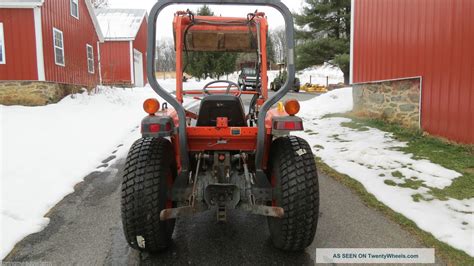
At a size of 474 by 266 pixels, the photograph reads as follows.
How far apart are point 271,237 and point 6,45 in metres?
13.0

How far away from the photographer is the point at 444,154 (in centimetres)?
614

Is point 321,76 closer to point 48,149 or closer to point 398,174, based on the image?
point 48,149

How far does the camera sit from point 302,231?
2.99 m

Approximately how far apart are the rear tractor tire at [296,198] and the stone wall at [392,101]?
20.0 feet

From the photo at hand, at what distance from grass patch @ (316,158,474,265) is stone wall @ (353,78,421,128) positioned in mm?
3813

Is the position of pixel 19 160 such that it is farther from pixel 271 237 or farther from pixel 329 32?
pixel 329 32

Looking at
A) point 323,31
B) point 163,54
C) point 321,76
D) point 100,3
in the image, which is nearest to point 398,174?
point 323,31

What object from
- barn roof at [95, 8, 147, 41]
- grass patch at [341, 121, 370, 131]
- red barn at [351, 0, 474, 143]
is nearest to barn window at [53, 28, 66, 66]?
grass patch at [341, 121, 370, 131]

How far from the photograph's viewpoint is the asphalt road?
3131 mm

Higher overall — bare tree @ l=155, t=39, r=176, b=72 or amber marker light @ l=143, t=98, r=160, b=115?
bare tree @ l=155, t=39, r=176, b=72

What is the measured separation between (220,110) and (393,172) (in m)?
3.26

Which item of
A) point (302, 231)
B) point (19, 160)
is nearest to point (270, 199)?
point (302, 231)

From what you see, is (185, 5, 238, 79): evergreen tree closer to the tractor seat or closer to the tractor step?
the tractor seat

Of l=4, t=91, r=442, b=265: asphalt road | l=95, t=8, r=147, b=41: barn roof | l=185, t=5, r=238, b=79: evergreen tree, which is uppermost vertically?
l=95, t=8, r=147, b=41: barn roof
